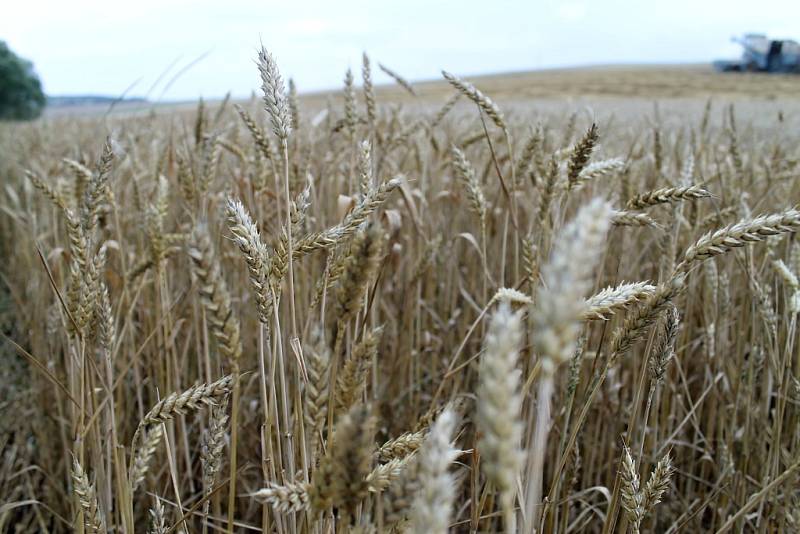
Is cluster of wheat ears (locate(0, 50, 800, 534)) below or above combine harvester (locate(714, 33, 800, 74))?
below

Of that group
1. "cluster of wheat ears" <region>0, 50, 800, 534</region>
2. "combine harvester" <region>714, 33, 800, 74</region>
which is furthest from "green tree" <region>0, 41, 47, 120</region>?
"combine harvester" <region>714, 33, 800, 74</region>

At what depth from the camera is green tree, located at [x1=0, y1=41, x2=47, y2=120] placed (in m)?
18.7

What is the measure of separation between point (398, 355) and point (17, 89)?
2178 cm

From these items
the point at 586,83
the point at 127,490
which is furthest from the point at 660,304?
the point at 586,83

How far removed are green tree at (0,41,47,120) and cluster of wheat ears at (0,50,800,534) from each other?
19122mm

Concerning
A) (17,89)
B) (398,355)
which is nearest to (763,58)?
(17,89)

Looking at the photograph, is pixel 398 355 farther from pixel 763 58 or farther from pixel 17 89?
pixel 763 58

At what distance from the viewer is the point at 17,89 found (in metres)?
19.3

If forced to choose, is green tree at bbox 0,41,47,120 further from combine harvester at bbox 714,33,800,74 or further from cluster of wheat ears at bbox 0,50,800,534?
combine harvester at bbox 714,33,800,74

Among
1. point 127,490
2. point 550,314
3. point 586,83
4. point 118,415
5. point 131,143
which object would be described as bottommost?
point 118,415

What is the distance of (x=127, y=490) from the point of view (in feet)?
3.00

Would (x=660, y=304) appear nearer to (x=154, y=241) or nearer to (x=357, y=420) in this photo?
(x=357, y=420)

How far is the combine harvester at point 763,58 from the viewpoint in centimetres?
3672

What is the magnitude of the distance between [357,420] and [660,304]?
0.42m
